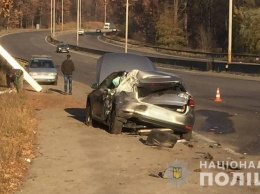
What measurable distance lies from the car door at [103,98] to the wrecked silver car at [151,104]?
0.21 m

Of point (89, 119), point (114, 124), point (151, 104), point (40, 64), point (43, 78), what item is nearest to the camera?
point (151, 104)

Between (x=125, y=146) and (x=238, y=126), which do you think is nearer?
(x=125, y=146)

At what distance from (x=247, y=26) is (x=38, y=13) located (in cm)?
9754

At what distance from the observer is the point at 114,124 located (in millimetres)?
13789

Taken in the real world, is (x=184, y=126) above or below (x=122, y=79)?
below

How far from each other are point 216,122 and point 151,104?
4730mm

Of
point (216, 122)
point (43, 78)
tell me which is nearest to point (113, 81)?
point (216, 122)

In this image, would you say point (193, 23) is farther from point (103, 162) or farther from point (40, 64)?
point (103, 162)

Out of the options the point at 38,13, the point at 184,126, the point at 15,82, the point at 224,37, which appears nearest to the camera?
the point at 184,126

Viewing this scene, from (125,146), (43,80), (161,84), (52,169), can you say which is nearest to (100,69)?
(161,84)

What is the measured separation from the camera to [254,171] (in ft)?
32.5

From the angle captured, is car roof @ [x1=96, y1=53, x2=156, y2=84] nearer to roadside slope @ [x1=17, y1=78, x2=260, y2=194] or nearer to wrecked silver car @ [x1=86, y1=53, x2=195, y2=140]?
roadside slope @ [x1=17, y1=78, x2=260, y2=194]

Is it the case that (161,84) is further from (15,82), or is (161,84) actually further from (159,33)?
(159,33)

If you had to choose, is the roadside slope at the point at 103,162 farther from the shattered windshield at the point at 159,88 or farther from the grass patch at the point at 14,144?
the shattered windshield at the point at 159,88
